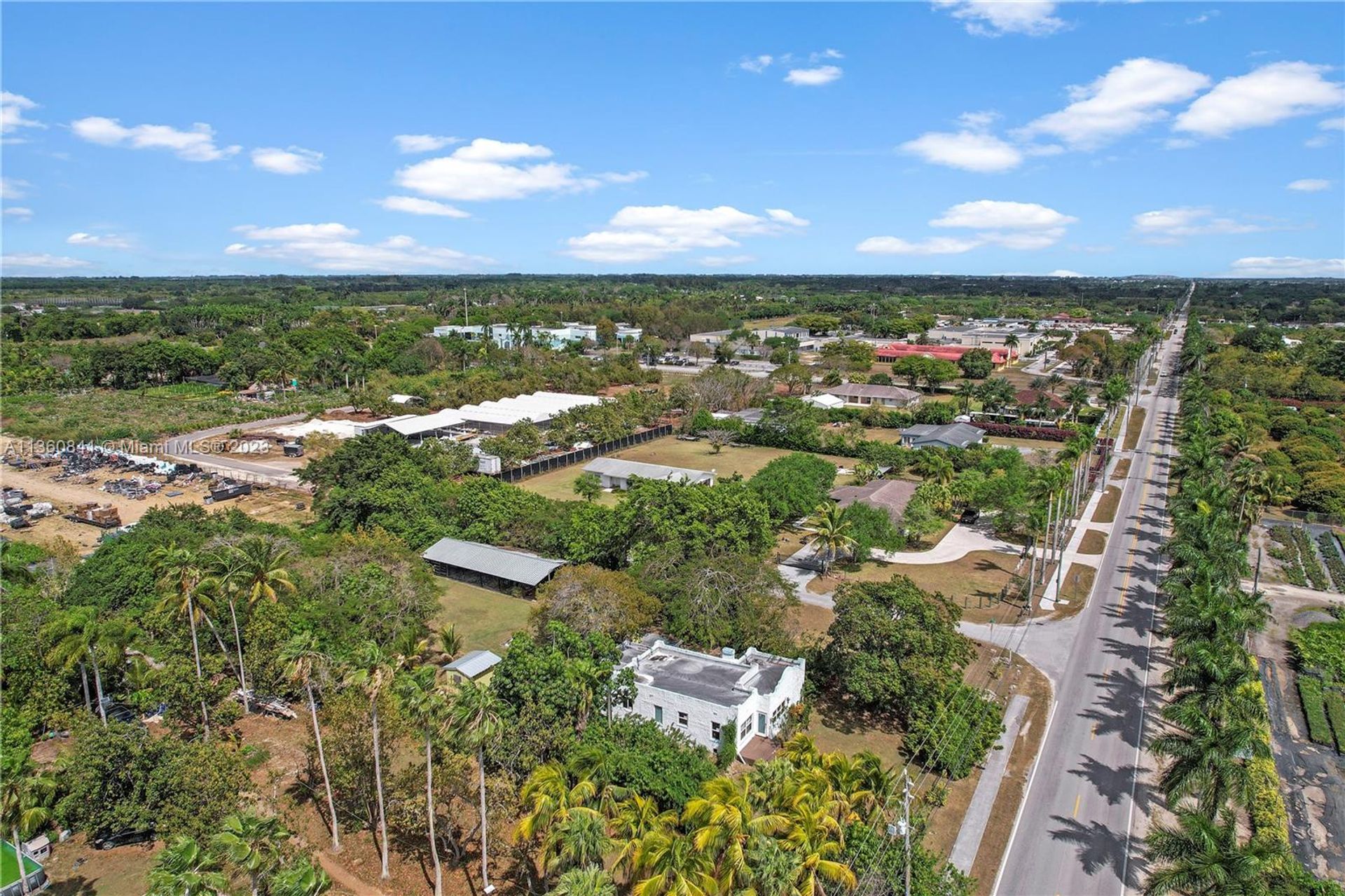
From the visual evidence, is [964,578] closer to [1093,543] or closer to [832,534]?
[832,534]

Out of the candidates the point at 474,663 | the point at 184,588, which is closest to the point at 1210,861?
the point at 474,663

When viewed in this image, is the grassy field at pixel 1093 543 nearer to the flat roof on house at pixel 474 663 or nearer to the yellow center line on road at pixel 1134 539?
the yellow center line on road at pixel 1134 539

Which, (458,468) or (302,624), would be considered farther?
(458,468)

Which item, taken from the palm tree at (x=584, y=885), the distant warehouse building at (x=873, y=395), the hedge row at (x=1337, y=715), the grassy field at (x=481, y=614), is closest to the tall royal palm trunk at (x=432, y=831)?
the palm tree at (x=584, y=885)

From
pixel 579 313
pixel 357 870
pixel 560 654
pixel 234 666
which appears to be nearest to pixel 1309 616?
pixel 560 654

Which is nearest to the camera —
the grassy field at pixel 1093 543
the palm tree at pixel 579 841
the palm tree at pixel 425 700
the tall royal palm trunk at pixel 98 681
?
the palm tree at pixel 579 841

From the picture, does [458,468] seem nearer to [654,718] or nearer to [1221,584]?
[654,718]
